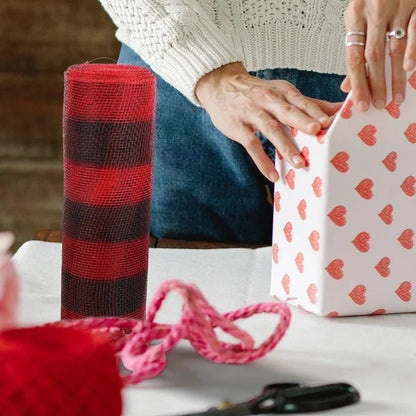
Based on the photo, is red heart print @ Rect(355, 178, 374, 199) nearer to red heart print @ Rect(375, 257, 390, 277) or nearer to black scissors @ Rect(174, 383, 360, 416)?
red heart print @ Rect(375, 257, 390, 277)

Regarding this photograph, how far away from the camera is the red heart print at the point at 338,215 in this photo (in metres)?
0.80

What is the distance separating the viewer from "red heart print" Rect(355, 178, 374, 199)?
0.81m

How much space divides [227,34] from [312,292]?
47 cm

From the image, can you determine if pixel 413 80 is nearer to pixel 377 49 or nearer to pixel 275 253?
pixel 377 49

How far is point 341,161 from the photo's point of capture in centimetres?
79

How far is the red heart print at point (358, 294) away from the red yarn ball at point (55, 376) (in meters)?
0.39

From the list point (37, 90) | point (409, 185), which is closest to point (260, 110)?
point (409, 185)

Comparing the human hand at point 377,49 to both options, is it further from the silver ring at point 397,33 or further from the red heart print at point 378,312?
the red heart print at point 378,312

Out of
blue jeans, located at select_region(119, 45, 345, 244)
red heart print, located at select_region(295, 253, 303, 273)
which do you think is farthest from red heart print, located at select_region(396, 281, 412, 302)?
blue jeans, located at select_region(119, 45, 345, 244)

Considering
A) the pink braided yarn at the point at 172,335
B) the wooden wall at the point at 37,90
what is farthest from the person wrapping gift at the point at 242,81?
the wooden wall at the point at 37,90

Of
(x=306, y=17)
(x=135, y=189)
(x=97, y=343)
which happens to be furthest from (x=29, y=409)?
(x=306, y=17)

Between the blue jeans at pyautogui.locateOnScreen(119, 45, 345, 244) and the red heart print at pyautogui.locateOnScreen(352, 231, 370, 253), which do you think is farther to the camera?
the blue jeans at pyautogui.locateOnScreen(119, 45, 345, 244)

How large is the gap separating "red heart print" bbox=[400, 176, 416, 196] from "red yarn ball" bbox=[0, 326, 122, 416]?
17.0 inches

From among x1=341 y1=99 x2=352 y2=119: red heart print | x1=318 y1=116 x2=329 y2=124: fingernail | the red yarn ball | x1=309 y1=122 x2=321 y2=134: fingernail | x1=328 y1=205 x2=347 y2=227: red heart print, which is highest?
x1=341 y1=99 x2=352 y2=119: red heart print
